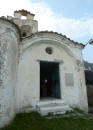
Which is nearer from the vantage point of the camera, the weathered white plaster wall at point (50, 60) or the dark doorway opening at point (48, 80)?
the weathered white plaster wall at point (50, 60)

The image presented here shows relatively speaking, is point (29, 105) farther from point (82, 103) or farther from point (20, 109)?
point (82, 103)

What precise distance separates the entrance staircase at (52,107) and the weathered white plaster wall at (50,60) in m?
0.35

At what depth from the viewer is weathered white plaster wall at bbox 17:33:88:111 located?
18.2ft

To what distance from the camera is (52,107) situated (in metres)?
5.34

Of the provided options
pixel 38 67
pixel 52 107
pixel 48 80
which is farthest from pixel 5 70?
pixel 48 80

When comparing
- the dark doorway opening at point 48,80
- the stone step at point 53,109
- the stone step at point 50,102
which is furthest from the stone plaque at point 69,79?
the stone step at point 53,109

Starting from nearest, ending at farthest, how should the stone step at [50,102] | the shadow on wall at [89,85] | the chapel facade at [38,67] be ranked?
the chapel facade at [38,67], the stone step at [50,102], the shadow on wall at [89,85]

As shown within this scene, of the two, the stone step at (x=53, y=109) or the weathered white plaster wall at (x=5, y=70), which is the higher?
the weathered white plaster wall at (x=5, y=70)

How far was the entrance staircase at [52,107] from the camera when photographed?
5109mm

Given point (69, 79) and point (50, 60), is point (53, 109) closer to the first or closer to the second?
point (69, 79)

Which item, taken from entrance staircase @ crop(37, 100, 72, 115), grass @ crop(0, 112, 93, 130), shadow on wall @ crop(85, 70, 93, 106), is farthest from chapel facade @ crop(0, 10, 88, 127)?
shadow on wall @ crop(85, 70, 93, 106)

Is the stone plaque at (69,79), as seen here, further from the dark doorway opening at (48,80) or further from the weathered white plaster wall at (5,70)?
the weathered white plaster wall at (5,70)

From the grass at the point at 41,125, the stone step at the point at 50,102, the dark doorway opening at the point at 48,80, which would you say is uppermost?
the dark doorway opening at the point at 48,80

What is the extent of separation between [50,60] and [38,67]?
0.99m
